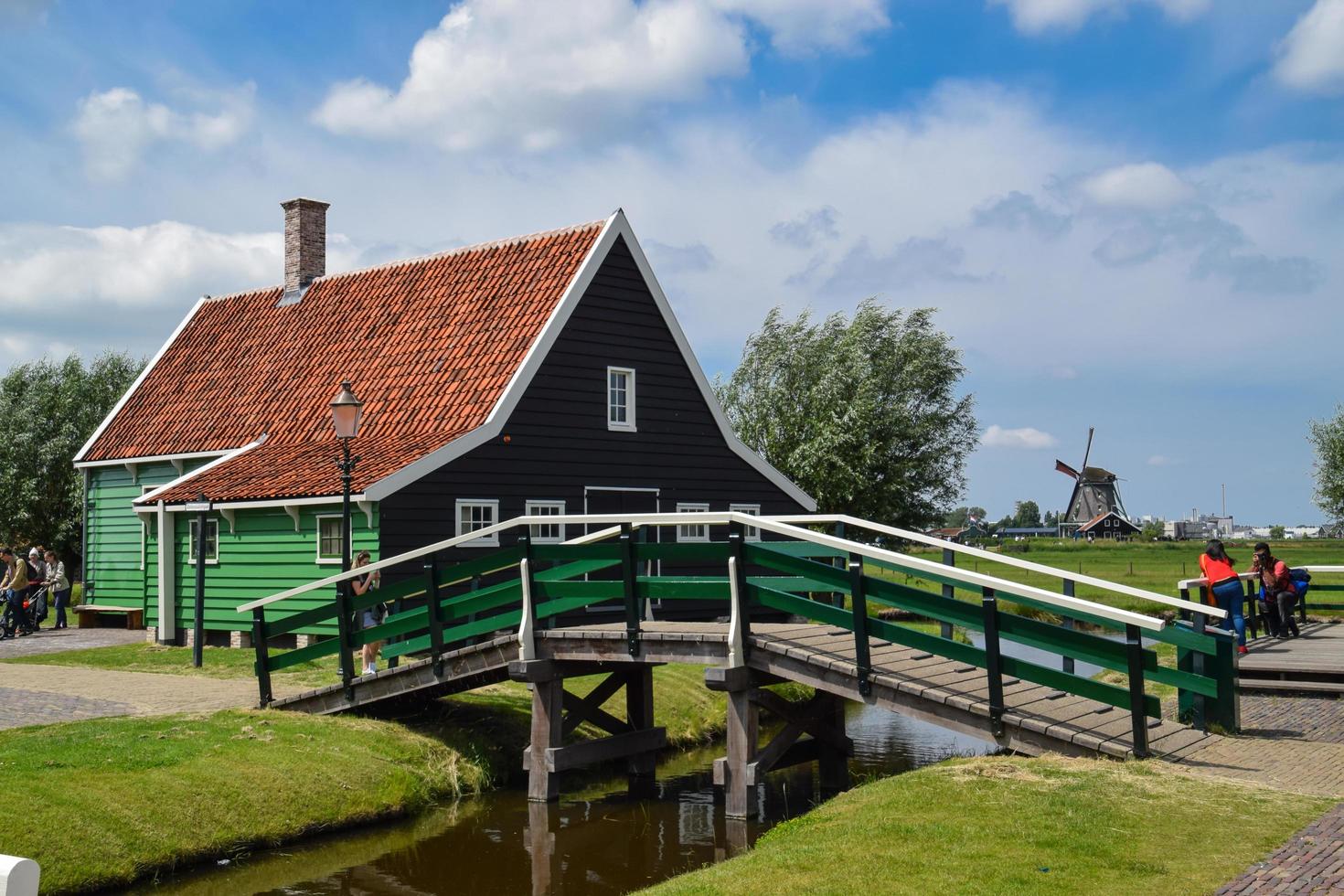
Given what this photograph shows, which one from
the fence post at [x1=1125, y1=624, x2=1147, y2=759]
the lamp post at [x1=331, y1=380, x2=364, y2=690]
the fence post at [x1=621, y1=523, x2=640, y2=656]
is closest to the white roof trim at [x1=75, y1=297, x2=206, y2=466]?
the lamp post at [x1=331, y1=380, x2=364, y2=690]

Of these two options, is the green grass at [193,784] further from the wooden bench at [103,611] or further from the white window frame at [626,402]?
the wooden bench at [103,611]

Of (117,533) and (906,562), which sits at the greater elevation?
Result: (117,533)

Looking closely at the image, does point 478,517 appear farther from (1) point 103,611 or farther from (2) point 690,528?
(1) point 103,611

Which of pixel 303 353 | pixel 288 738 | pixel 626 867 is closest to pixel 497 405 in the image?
pixel 303 353

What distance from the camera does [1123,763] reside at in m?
10.2

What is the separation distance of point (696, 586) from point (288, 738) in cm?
461

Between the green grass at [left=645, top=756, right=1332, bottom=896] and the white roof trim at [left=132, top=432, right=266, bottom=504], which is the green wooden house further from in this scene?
the green grass at [left=645, top=756, right=1332, bottom=896]

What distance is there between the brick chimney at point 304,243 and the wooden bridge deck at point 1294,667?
20721mm

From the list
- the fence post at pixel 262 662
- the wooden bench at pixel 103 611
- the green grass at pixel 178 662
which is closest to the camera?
the fence post at pixel 262 662

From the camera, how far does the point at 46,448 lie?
48906 millimetres

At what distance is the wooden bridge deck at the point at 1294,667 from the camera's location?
15039mm

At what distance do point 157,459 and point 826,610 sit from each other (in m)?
19.1

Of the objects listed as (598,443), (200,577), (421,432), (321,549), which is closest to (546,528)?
(598,443)

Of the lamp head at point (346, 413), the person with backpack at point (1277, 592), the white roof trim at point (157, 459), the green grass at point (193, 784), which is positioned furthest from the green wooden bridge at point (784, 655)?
the white roof trim at point (157, 459)
